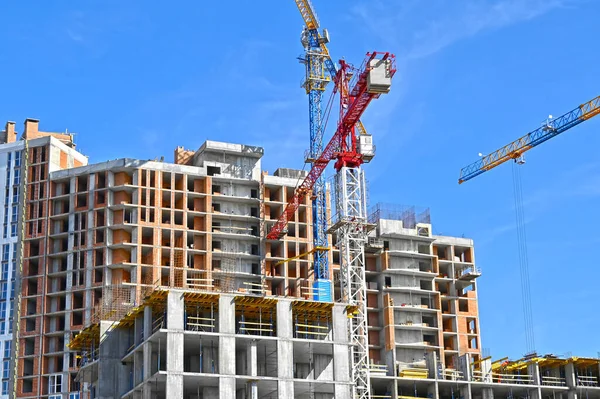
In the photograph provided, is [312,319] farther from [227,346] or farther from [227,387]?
[227,387]

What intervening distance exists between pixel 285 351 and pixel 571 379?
53.7m

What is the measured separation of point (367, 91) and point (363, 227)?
1607 centimetres

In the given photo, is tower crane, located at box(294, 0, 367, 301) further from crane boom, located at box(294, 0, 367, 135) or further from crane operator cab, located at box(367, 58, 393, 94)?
crane operator cab, located at box(367, 58, 393, 94)

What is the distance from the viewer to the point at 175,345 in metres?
105

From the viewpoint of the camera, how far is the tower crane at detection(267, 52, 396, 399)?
135 metres

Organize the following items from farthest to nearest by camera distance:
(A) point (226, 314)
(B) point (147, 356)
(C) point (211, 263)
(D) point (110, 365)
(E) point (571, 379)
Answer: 1. (C) point (211, 263)
2. (E) point (571, 379)
3. (D) point (110, 365)
4. (A) point (226, 314)
5. (B) point (147, 356)

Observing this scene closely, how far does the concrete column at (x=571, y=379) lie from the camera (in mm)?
148125

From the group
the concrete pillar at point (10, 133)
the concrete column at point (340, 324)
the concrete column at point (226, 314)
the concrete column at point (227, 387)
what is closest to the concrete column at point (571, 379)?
the concrete column at point (340, 324)

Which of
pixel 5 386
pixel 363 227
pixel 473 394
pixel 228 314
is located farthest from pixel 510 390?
pixel 5 386

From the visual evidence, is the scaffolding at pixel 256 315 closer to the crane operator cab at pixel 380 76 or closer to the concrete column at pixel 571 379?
the crane operator cab at pixel 380 76

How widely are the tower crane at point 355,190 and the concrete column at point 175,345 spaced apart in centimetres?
2723

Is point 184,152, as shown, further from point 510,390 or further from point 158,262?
point 510,390

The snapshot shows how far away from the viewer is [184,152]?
17688 centimetres

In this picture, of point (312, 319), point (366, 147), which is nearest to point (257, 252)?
point (366, 147)
